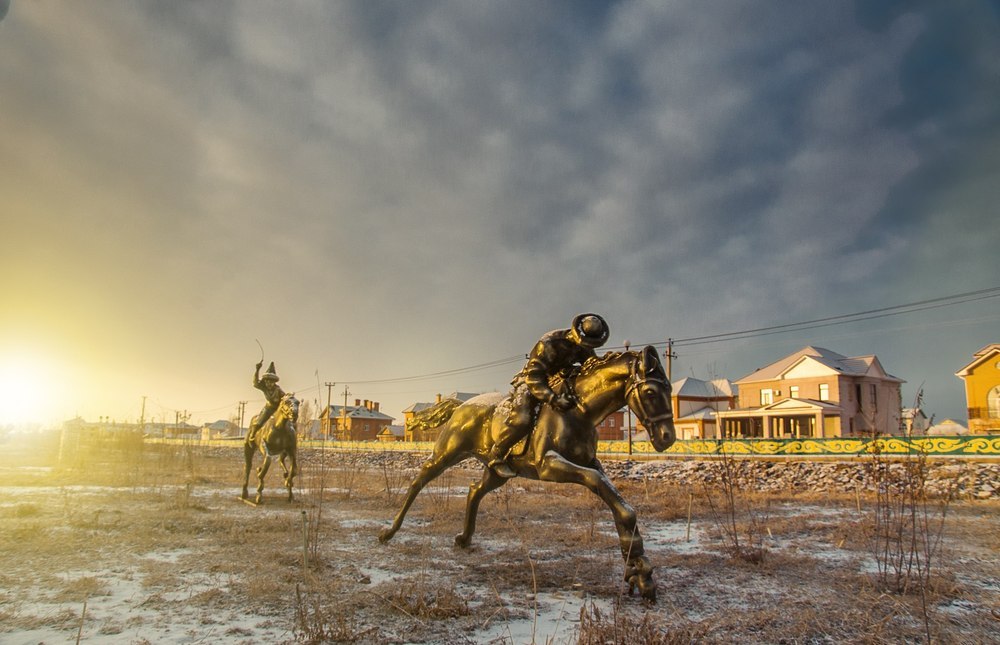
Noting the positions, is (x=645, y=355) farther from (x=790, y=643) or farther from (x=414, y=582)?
(x=414, y=582)

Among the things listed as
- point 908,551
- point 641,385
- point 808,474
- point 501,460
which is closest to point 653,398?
point 641,385

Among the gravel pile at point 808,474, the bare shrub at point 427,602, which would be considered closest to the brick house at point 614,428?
the gravel pile at point 808,474

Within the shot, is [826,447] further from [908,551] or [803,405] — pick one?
[803,405]

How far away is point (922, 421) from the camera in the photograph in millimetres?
5098

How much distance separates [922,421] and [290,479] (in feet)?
34.6

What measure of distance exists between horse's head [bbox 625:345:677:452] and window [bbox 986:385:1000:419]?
3806 centimetres

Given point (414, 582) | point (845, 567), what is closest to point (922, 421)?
point (845, 567)

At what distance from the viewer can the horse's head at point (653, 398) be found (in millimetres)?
4711

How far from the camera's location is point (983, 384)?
1276 inches

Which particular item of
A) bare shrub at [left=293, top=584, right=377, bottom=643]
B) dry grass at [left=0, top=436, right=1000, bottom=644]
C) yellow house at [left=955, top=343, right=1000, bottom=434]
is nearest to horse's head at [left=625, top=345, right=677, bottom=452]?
dry grass at [left=0, top=436, right=1000, bottom=644]

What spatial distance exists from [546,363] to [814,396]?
39.4 metres

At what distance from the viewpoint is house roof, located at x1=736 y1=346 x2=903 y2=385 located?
38.0 m

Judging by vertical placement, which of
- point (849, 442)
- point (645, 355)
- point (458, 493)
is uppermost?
point (645, 355)

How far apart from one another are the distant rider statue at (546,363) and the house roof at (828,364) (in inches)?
1524
